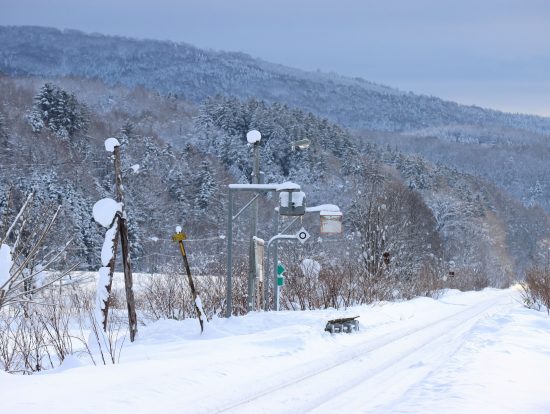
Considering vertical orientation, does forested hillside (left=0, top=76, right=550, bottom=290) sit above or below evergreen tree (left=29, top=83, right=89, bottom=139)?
below

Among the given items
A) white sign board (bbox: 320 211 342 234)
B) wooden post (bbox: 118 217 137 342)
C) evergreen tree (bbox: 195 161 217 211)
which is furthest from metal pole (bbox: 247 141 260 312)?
evergreen tree (bbox: 195 161 217 211)

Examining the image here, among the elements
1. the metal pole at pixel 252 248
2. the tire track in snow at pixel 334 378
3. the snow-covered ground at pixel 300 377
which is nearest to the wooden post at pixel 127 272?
the snow-covered ground at pixel 300 377

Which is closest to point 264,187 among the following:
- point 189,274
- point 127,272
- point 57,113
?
point 189,274

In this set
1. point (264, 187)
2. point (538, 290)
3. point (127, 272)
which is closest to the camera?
point (127, 272)

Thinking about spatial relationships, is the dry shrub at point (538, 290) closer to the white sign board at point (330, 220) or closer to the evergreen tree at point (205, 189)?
the white sign board at point (330, 220)

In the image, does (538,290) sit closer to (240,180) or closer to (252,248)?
(252,248)

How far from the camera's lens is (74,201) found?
5559 cm

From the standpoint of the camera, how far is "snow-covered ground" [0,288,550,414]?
8562 millimetres

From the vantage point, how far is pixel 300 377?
1095 cm

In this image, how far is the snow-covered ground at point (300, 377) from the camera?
8562 mm

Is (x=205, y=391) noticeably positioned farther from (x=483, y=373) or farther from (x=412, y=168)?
(x=412, y=168)

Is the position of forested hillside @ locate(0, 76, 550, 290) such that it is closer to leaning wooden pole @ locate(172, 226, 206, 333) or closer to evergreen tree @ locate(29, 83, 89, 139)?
evergreen tree @ locate(29, 83, 89, 139)

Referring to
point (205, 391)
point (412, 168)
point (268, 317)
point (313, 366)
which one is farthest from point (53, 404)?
point (412, 168)

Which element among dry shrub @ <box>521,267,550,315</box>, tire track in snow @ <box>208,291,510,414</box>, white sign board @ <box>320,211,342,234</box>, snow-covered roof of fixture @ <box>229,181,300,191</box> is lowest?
dry shrub @ <box>521,267,550,315</box>
